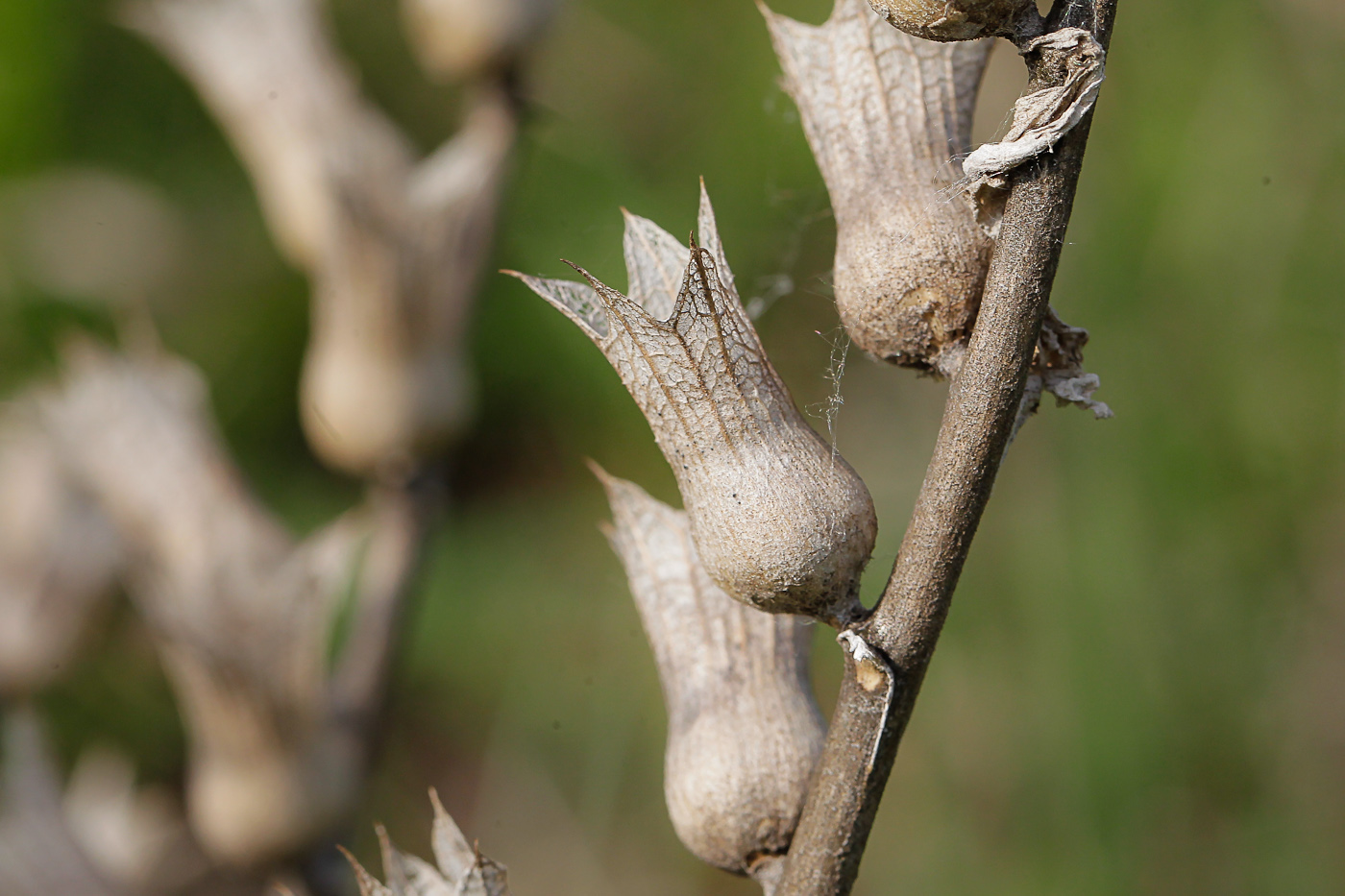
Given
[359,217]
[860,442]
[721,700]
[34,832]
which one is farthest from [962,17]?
→ [860,442]

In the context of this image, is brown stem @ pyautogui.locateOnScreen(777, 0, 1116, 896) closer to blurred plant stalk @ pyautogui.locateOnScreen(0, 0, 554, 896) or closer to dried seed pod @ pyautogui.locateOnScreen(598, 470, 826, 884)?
dried seed pod @ pyautogui.locateOnScreen(598, 470, 826, 884)

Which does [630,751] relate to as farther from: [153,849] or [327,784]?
[327,784]

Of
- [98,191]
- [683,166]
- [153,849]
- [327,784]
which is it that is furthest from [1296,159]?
[98,191]

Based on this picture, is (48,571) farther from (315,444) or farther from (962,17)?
(962,17)

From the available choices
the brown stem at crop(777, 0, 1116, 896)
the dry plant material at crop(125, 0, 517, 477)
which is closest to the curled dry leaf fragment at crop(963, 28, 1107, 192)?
the brown stem at crop(777, 0, 1116, 896)

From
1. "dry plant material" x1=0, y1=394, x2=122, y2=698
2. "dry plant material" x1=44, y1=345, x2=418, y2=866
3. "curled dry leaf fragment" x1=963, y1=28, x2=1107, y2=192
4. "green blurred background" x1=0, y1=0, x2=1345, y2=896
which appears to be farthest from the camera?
"green blurred background" x1=0, y1=0, x2=1345, y2=896

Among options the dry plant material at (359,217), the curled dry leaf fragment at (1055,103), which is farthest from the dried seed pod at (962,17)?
the dry plant material at (359,217)
